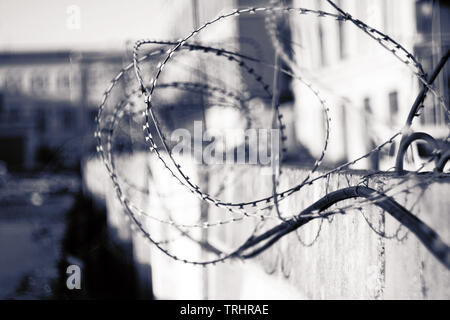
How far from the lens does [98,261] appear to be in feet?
32.3

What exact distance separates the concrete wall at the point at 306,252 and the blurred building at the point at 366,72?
127 inches

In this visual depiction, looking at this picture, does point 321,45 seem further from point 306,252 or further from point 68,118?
point 68,118

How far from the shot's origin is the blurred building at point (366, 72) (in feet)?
36.4

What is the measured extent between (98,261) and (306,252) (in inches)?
256

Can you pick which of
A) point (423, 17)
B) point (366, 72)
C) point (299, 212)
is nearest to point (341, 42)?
point (366, 72)

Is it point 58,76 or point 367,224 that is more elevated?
point 58,76

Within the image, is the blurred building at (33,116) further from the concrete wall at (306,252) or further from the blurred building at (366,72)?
the concrete wall at (306,252)

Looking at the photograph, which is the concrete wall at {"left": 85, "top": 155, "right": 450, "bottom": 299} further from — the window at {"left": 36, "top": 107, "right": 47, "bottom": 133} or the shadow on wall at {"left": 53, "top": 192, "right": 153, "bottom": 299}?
the window at {"left": 36, "top": 107, "right": 47, "bottom": 133}

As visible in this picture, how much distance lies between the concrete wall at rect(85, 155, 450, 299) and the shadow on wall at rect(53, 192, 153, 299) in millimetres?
1344

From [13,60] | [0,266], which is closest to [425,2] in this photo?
[0,266]

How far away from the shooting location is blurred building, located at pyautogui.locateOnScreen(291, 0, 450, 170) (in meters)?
11.1
